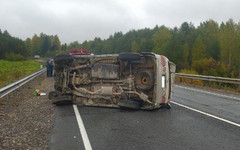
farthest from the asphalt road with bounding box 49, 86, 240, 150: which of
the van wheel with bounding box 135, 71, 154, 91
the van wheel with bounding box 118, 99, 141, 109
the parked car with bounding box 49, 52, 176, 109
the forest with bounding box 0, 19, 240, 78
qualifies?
the forest with bounding box 0, 19, 240, 78

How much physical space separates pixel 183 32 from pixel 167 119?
272 ft

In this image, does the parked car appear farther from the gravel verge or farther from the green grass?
the green grass

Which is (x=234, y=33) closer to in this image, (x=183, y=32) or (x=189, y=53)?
(x=189, y=53)

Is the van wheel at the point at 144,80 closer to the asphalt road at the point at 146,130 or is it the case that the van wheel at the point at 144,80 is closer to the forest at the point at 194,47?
the asphalt road at the point at 146,130

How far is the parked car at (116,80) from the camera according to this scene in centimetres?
862

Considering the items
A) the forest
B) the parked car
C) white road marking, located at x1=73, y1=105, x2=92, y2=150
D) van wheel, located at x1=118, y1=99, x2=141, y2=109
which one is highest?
the forest

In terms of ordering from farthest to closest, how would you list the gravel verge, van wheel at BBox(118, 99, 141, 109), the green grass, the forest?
the forest, the green grass, van wheel at BBox(118, 99, 141, 109), the gravel verge

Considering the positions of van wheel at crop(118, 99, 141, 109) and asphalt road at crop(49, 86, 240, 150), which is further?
van wheel at crop(118, 99, 141, 109)

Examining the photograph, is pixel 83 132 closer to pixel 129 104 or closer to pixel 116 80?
pixel 129 104

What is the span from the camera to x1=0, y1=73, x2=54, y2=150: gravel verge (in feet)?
17.9

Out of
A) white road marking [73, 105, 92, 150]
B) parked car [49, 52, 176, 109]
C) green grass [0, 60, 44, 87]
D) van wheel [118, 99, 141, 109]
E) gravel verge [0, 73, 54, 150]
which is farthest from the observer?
green grass [0, 60, 44, 87]

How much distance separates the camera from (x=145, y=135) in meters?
5.84

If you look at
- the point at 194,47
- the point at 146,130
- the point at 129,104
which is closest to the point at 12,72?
the point at 129,104

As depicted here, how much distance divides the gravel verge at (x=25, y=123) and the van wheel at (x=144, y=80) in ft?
8.74
